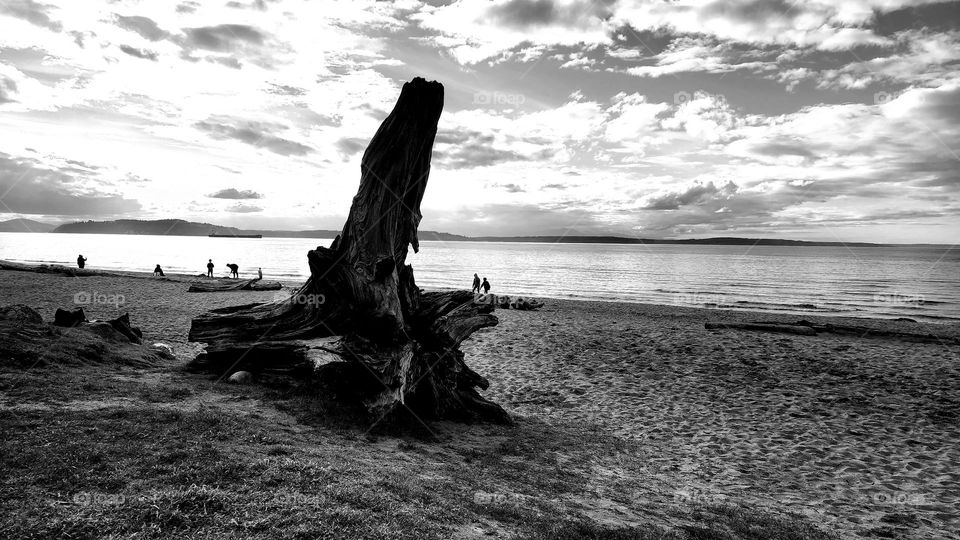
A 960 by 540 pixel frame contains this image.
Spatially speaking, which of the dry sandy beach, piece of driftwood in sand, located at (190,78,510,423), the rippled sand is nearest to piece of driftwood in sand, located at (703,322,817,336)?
the rippled sand

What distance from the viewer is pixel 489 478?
8078mm

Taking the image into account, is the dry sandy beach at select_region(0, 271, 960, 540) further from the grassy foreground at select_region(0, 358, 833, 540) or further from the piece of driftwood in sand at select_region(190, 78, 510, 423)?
the piece of driftwood in sand at select_region(190, 78, 510, 423)

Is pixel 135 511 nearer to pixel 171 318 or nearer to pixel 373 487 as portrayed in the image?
pixel 373 487

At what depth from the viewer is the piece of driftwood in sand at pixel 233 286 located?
1674 inches

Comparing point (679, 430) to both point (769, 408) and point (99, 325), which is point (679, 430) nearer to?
point (769, 408)

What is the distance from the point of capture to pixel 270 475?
241 inches

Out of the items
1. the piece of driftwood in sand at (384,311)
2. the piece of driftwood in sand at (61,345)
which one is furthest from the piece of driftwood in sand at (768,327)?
the piece of driftwood in sand at (61,345)

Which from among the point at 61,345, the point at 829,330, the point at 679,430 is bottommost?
the point at 679,430

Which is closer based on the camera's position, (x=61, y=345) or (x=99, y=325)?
(x=61, y=345)

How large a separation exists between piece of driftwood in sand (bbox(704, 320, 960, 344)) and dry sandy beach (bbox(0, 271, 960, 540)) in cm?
130

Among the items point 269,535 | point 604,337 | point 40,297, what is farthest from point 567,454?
point 40,297

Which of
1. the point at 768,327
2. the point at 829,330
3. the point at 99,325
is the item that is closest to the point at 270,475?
the point at 99,325

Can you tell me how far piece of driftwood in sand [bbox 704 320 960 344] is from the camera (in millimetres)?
26438

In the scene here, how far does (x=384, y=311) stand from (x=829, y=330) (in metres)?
27.6
